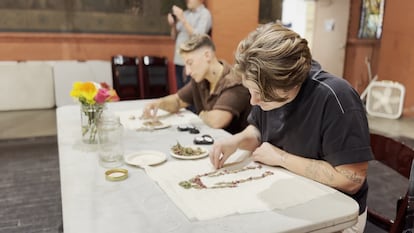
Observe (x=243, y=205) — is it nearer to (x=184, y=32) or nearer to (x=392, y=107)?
(x=184, y=32)

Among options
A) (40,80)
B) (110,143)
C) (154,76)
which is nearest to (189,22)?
(154,76)

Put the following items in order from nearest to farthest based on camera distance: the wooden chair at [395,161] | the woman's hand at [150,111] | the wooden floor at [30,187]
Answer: the wooden chair at [395,161] < the woman's hand at [150,111] < the wooden floor at [30,187]

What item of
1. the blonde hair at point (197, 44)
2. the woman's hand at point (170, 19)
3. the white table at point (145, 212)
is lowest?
the white table at point (145, 212)

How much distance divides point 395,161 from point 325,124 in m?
0.46

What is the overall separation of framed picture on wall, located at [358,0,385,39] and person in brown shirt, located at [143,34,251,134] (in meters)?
4.29

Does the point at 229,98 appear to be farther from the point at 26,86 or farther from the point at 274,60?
the point at 26,86

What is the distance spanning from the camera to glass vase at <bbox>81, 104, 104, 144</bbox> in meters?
1.59

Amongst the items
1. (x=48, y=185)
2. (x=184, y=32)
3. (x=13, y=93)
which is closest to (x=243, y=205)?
(x=48, y=185)

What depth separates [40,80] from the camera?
12.7 feet

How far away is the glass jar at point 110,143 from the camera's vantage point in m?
1.34

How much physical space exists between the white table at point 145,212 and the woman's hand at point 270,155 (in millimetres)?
219

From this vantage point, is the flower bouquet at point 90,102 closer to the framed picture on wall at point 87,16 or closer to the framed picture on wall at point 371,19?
the framed picture on wall at point 87,16

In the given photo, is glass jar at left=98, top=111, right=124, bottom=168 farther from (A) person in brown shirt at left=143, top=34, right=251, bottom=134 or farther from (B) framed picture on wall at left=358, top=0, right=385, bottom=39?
(B) framed picture on wall at left=358, top=0, right=385, bottom=39

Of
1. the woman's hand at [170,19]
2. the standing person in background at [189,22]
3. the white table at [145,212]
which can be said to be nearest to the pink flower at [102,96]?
the white table at [145,212]
